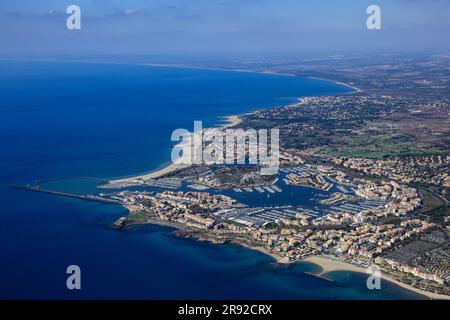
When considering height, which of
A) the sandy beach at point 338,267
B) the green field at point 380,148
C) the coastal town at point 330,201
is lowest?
the sandy beach at point 338,267

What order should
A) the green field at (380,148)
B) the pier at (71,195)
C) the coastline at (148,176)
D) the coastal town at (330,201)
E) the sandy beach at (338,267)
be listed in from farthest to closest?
1. the green field at (380,148)
2. the coastline at (148,176)
3. the pier at (71,195)
4. the coastal town at (330,201)
5. the sandy beach at (338,267)

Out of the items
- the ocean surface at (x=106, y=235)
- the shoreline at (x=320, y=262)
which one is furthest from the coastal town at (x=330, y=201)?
the ocean surface at (x=106, y=235)

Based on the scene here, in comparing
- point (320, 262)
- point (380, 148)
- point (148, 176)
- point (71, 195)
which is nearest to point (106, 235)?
point (71, 195)

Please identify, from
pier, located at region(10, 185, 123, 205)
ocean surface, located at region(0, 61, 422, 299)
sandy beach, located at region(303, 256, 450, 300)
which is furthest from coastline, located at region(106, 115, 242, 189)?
sandy beach, located at region(303, 256, 450, 300)

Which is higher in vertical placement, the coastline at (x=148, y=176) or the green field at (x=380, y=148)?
the green field at (x=380, y=148)

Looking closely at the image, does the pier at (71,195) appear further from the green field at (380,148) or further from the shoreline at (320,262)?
the green field at (380,148)

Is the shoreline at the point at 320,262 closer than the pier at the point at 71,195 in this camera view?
Yes

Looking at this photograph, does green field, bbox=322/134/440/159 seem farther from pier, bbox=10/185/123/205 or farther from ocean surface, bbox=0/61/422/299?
pier, bbox=10/185/123/205
